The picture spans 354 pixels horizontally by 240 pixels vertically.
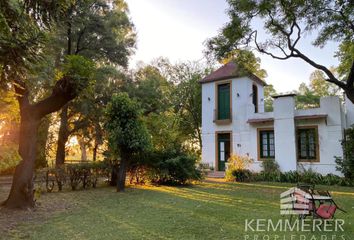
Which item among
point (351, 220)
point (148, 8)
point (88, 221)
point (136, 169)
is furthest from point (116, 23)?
point (351, 220)

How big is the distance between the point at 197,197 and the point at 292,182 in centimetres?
722

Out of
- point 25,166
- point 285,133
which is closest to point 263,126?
point 285,133

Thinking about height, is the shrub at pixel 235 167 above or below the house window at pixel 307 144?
below

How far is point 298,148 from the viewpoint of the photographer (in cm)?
1602

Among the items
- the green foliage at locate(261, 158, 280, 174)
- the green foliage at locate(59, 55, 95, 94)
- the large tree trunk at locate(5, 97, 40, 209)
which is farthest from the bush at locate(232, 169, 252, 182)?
the large tree trunk at locate(5, 97, 40, 209)

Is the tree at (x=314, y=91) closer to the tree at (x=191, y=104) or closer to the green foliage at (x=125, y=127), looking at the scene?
the tree at (x=191, y=104)

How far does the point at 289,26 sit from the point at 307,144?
6.90 metres

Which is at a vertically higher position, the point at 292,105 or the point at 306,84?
the point at 306,84

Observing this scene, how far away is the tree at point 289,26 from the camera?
1177 centimetres

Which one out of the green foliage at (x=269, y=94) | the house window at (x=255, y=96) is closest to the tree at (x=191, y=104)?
the green foliage at (x=269, y=94)

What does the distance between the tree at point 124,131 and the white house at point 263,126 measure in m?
8.26

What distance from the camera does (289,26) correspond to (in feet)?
43.1

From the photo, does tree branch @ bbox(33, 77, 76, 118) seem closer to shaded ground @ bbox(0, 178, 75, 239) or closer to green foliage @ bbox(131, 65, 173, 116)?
shaded ground @ bbox(0, 178, 75, 239)

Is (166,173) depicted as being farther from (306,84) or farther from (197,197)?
(306,84)
